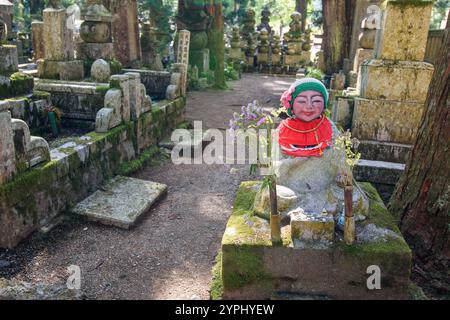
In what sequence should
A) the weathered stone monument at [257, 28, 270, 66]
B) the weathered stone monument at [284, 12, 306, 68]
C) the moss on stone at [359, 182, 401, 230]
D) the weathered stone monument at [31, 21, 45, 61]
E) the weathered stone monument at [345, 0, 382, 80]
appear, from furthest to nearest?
the weathered stone monument at [257, 28, 270, 66], the weathered stone monument at [284, 12, 306, 68], the weathered stone monument at [31, 21, 45, 61], the weathered stone monument at [345, 0, 382, 80], the moss on stone at [359, 182, 401, 230]

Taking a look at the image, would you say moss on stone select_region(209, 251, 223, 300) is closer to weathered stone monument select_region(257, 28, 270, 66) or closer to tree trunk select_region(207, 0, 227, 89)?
tree trunk select_region(207, 0, 227, 89)

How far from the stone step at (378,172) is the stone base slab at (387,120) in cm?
53

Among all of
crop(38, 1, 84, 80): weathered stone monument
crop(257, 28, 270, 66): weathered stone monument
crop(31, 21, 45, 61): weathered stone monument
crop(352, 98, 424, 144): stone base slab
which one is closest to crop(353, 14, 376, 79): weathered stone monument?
crop(352, 98, 424, 144): stone base slab

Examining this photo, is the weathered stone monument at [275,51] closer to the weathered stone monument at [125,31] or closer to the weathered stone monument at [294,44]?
the weathered stone monument at [294,44]

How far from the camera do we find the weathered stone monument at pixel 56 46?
812 cm

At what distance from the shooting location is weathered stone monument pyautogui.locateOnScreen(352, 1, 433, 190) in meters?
5.45

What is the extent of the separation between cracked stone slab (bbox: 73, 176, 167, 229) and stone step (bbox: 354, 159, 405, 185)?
2.91 meters

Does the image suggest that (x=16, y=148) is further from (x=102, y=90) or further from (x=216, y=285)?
(x=102, y=90)

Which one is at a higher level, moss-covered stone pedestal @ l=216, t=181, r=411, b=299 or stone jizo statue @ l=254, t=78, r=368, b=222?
stone jizo statue @ l=254, t=78, r=368, b=222

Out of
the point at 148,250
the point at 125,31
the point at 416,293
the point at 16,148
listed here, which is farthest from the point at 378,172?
the point at 125,31

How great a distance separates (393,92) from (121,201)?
4.10m

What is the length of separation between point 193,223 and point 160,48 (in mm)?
13068

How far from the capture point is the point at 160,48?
56.0ft
